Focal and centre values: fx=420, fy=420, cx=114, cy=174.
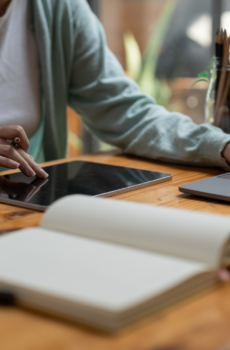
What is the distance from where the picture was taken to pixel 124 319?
0.29 metres

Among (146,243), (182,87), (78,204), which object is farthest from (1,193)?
(182,87)

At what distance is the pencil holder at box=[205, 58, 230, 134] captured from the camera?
→ 98 cm

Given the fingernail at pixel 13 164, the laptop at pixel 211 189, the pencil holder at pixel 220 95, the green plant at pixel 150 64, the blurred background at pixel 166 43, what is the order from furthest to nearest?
the green plant at pixel 150 64
the blurred background at pixel 166 43
the pencil holder at pixel 220 95
the fingernail at pixel 13 164
the laptop at pixel 211 189

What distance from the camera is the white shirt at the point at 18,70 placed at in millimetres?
1117

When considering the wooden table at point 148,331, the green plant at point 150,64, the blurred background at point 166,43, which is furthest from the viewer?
the green plant at point 150,64

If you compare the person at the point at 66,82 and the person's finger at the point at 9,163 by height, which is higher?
the person at the point at 66,82

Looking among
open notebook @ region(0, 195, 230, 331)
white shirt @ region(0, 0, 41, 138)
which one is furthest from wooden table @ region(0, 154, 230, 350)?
white shirt @ region(0, 0, 41, 138)


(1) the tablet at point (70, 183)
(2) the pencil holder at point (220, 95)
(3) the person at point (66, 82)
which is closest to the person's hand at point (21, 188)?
(1) the tablet at point (70, 183)

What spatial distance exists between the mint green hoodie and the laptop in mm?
289

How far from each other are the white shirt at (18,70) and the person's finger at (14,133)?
297mm

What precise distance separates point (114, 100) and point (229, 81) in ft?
1.01

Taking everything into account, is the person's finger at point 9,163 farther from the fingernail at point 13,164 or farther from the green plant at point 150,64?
the green plant at point 150,64

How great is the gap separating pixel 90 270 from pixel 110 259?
27 mm

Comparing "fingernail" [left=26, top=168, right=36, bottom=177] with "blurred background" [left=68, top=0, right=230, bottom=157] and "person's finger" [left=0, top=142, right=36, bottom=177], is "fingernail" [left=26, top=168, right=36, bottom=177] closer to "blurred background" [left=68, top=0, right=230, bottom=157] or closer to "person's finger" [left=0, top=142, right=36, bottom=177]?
"person's finger" [left=0, top=142, right=36, bottom=177]
